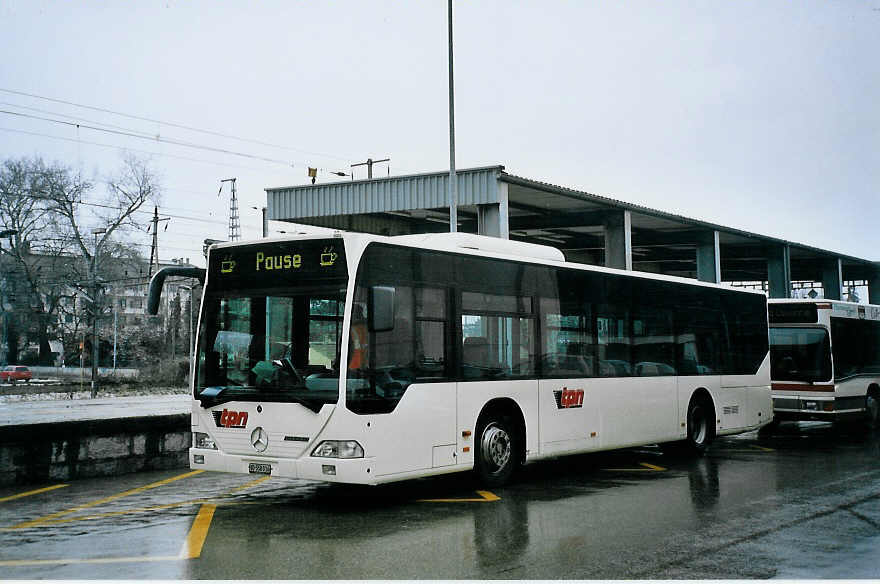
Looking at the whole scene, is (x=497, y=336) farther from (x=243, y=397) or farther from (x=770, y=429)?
(x=770, y=429)

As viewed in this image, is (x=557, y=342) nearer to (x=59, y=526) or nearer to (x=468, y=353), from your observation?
(x=468, y=353)

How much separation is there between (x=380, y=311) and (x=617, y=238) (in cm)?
2093

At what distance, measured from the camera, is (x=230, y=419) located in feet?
32.2

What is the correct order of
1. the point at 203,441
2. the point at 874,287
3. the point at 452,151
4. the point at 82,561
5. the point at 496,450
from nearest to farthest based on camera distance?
the point at 82,561
the point at 203,441
the point at 496,450
the point at 452,151
the point at 874,287

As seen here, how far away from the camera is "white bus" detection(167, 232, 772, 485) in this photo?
30.5ft

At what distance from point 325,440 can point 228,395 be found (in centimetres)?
136

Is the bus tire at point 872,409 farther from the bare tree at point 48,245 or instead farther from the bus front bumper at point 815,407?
the bare tree at point 48,245

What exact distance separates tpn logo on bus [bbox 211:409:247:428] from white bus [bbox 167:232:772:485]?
0.7 inches

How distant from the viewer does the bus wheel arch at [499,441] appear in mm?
10836

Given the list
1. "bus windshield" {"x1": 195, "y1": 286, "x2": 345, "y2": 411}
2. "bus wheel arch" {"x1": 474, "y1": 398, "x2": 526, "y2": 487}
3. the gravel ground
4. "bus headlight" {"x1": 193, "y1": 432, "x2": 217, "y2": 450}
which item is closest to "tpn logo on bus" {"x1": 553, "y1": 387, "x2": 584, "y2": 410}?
"bus wheel arch" {"x1": 474, "y1": 398, "x2": 526, "y2": 487}

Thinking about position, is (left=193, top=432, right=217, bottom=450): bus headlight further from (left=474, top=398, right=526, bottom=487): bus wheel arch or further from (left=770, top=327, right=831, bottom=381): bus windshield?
(left=770, top=327, right=831, bottom=381): bus windshield

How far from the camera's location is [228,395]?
9.85m

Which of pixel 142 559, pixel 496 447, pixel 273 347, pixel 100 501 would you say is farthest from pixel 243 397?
pixel 496 447

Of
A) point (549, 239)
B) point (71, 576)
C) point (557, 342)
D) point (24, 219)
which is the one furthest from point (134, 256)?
point (71, 576)
